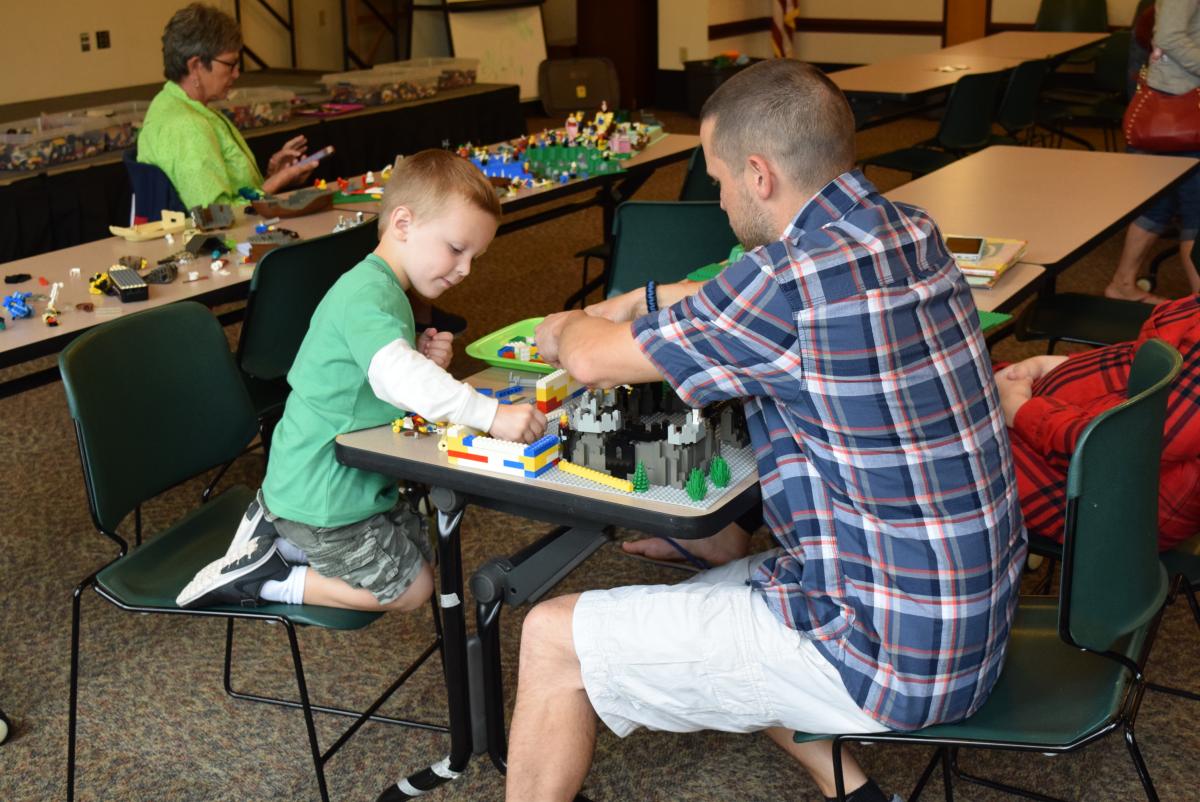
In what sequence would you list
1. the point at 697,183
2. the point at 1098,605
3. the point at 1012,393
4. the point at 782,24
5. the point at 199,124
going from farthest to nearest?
the point at 782,24 → the point at 697,183 → the point at 199,124 → the point at 1012,393 → the point at 1098,605

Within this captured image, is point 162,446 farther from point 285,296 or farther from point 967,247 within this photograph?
point 967,247

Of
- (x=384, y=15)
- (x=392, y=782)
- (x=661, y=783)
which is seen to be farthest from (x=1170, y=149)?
(x=384, y=15)

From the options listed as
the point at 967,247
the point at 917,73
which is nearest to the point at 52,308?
the point at 967,247

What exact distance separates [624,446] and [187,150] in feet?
7.96

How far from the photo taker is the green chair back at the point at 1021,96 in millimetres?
5953

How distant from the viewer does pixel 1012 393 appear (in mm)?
2301

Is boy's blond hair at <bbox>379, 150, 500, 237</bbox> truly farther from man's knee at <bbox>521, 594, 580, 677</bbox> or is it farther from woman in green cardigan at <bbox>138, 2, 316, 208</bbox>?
woman in green cardigan at <bbox>138, 2, 316, 208</bbox>

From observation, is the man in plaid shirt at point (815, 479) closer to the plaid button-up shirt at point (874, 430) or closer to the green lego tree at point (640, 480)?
the plaid button-up shirt at point (874, 430)

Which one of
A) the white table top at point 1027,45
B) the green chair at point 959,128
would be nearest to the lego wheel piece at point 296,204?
the green chair at point 959,128

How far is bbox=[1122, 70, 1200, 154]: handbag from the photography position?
4.41 metres

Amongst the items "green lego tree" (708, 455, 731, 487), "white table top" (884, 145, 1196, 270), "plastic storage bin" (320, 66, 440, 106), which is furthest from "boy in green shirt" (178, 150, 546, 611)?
"plastic storage bin" (320, 66, 440, 106)

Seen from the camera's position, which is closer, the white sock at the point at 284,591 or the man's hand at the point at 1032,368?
the white sock at the point at 284,591

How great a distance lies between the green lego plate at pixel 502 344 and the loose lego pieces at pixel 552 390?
17cm

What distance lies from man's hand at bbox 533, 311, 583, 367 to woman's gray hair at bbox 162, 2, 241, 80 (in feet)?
7.41
